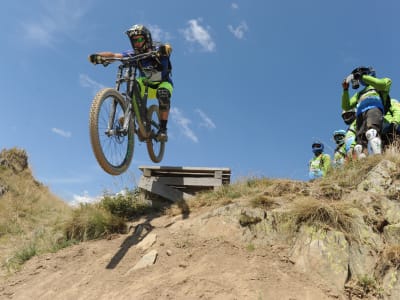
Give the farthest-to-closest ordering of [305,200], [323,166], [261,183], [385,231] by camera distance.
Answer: [323,166] → [261,183] → [305,200] → [385,231]

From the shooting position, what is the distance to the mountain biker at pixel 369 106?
613cm

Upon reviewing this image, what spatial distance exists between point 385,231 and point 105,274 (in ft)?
11.4

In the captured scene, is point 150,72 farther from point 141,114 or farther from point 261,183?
point 261,183

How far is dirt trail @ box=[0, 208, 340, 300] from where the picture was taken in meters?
3.97

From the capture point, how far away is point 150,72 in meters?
6.62

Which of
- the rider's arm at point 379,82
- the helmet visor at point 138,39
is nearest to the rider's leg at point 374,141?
the rider's arm at point 379,82

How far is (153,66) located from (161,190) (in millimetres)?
2184

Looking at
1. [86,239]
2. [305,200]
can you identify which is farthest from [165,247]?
[305,200]

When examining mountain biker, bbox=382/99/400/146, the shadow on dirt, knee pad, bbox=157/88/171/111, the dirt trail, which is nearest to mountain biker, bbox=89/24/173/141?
knee pad, bbox=157/88/171/111

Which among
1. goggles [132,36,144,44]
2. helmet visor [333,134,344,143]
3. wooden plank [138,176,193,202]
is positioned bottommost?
wooden plank [138,176,193,202]

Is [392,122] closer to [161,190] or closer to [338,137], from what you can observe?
[338,137]

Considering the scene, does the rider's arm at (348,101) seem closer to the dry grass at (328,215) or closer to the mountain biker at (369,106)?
the mountain biker at (369,106)

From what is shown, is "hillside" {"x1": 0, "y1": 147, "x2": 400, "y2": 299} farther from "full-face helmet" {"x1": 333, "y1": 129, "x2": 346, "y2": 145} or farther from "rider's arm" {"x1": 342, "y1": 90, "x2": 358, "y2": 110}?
"full-face helmet" {"x1": 333, "y1": 129, "x2": 346, "y2": 145}

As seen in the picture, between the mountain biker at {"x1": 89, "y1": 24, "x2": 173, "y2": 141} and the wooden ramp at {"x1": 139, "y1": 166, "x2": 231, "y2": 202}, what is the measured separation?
657 millimetres
